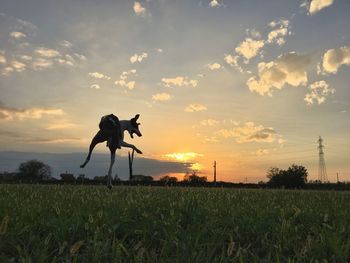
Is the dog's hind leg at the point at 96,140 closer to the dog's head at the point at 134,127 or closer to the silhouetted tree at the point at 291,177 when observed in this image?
the dog's head at the point at 134,127

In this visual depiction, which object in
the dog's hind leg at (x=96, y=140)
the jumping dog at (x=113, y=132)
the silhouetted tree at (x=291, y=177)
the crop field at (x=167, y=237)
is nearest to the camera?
the crop field at (x=167, y=237)

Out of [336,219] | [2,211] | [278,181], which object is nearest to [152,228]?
[2,211]

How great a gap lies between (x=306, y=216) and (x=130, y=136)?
45.5ft

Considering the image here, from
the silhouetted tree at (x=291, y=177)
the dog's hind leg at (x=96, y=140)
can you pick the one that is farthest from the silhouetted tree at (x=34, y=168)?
the dog's hind leg at (x=96, y=140)

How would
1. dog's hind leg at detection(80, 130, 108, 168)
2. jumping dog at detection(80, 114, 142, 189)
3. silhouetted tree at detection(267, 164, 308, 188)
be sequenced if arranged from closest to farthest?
jumping dog at detection(80, 114, 142, 189)
dog's hind leg at detection(80, 130, 108, 168)
silhouetted tree at detection(267, 164, 308, 188)

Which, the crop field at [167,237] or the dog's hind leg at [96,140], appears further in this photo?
the dog's hind leg at [96,140]

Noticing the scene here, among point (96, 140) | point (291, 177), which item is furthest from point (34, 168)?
point (96, 140)

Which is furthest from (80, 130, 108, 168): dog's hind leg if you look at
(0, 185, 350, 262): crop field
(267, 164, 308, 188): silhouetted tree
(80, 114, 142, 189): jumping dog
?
(267, 164, 308, 188): silhouetted tree

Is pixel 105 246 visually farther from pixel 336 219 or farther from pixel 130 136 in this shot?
pixel 130 136

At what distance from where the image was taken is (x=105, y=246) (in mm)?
4105

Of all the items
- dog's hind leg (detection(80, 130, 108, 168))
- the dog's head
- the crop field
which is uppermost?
the dog's head

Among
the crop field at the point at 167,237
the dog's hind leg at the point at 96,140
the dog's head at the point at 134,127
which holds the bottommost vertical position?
the crop field at the point at 167,237

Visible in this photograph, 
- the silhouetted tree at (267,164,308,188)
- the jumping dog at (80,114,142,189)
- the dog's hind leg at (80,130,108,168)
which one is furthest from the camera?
the silhouetted tree at (267,164,308,188)

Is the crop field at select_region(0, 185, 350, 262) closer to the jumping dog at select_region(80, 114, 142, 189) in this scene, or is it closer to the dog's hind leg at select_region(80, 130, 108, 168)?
the jumping dog at select_region(80, 114, 142, 189)
